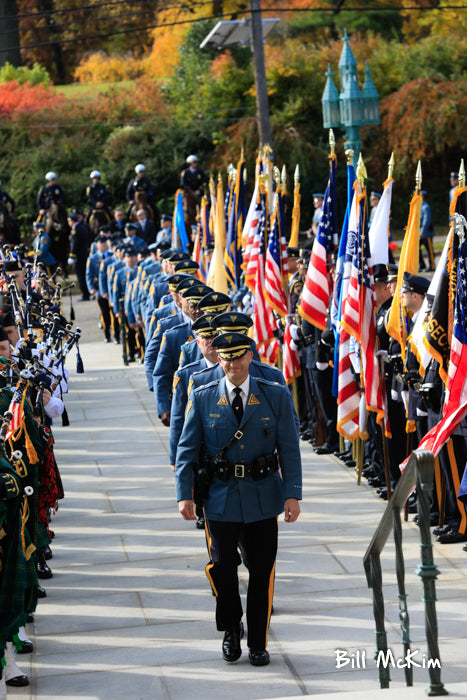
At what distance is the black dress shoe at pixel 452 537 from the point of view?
27.4 ft

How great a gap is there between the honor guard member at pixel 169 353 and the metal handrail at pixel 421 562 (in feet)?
13.0

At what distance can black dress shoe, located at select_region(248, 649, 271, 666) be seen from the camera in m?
6.36

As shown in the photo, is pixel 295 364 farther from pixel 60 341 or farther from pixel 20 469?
pixel 20 469

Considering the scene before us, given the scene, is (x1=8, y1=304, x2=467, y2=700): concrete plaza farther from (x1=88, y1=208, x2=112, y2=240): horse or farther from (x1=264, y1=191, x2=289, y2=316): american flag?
(x1=88, y1=208, x2=112, y2=240): horse

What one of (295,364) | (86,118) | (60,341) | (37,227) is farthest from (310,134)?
(60,341)

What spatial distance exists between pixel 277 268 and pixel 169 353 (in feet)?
12.7

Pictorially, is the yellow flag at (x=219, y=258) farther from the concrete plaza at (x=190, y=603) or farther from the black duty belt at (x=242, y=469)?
the black duty belt at (x=242, y=469)

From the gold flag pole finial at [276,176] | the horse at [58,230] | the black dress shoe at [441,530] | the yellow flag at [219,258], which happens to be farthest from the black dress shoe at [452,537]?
the horse at [58,230]

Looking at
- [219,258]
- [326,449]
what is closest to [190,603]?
[326,449]

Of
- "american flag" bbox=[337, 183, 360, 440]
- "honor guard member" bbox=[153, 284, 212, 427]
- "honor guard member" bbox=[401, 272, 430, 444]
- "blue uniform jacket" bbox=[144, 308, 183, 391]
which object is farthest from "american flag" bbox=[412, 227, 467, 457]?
"blue uniform jacket" bbox=[144, 308, 183, 391]

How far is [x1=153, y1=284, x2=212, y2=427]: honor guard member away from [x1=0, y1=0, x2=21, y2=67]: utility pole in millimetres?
38556

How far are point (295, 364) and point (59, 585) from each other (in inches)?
188

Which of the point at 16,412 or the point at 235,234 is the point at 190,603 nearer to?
the point at 16,412

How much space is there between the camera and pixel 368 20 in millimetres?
42969
